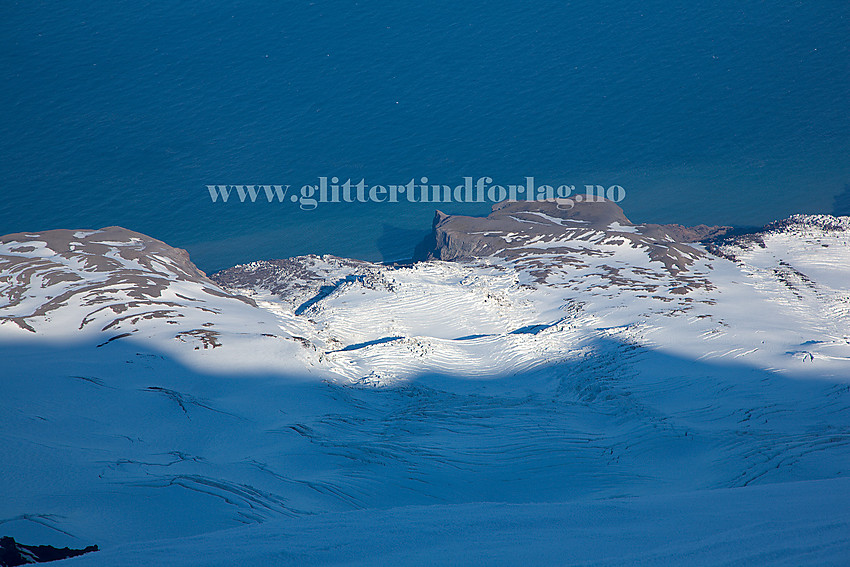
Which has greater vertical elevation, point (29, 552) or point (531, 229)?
point (531, 229)

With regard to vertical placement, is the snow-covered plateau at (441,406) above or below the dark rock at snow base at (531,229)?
below

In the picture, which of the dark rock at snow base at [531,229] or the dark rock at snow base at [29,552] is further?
the dark rock at snow base at [531,229]

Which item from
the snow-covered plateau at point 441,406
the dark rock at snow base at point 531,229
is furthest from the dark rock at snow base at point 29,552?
the dark rock at snow base at point 531,229

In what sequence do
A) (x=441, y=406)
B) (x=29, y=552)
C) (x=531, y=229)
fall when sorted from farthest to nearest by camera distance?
1. (x=531, y=229)
2. (x=441, y=406)
3. (x=29, y=552)

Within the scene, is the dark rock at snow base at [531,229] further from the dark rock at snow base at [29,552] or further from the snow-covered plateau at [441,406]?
the dark rock at snow base at [29,552]

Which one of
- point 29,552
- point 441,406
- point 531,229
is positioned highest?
point 531,229

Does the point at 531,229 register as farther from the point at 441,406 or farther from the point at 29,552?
the point at 29,552

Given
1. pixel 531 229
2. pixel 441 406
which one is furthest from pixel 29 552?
pixel 531 229
